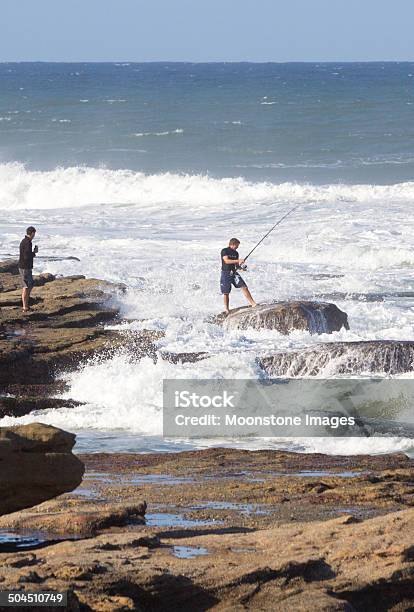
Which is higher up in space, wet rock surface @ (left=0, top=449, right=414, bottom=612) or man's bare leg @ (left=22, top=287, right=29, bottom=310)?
man's bare leg @ (left=22, top=287, right=29, bottom=310)

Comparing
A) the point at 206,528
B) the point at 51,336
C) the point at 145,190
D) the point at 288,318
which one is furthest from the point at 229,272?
the point at 145,190

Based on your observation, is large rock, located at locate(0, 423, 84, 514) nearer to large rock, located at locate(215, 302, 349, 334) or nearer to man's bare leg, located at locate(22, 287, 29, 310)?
large rock, located at locate(215, 302, 349, 334)

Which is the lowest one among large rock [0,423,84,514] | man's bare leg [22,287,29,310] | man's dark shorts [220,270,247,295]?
large rock [0,423,84,514]

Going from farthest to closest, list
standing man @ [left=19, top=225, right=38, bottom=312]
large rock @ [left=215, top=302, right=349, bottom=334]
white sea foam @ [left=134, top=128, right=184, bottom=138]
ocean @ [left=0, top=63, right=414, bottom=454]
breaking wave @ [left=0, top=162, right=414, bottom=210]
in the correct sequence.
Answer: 1. white sea foam @ [left=134, top=128, right=184, bottom=138]
2. breaking wave @ [left=0, top=162, right=414, bottom=210]
3. standing man @ [left=19, top=225, right=38, bottom=312]
4. large rock @ [left=215, top=302, right=349, bottom=334]
5. ocean @ [left=0, top=63, right=414, bottom=454]

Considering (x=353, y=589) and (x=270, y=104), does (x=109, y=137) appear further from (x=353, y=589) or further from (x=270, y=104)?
(x=353, y=589)

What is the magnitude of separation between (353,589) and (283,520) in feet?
5.19

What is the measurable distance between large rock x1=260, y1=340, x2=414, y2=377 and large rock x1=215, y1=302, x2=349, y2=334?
1.60 m

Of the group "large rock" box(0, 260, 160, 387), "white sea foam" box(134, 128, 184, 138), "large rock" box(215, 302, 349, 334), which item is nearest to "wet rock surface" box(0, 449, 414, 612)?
"large rock" box(0, 260, 160, 387)

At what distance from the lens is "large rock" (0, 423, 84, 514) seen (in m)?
5.71

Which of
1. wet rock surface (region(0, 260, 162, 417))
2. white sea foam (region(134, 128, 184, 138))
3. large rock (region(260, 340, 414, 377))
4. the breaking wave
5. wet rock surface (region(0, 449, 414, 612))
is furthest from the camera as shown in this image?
white sea foam (region(134, 128, 184, 138))

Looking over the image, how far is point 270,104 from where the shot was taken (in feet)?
210

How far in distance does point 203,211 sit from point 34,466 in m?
26.1

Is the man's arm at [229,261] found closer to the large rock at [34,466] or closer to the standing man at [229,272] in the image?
the standing man at [229,272]

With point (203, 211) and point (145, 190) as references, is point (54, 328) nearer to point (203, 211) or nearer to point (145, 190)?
point (203, 211)
